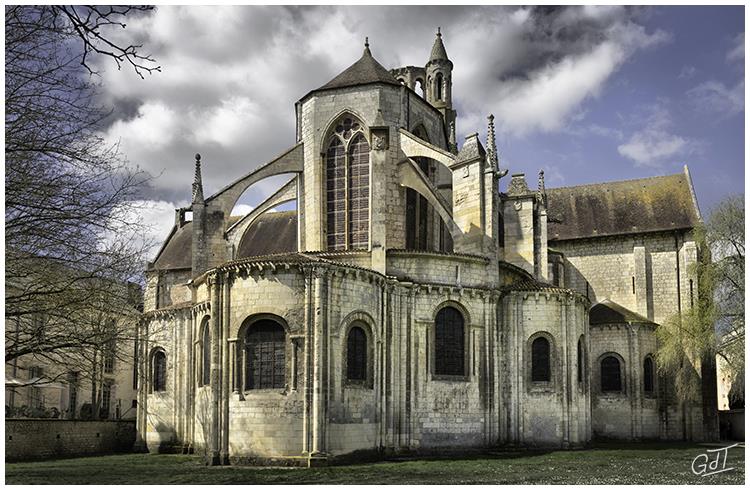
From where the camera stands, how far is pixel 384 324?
952 inches

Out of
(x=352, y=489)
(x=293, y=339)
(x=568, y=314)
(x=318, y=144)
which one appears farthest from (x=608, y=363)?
(x=352, y=489)

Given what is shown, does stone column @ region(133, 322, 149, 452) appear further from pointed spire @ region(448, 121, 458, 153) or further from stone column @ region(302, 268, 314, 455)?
pointed spire @ region(448, 121, 458, 153)

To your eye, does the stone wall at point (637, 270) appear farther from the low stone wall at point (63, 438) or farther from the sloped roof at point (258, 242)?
the low stone wall at point (63, 438)

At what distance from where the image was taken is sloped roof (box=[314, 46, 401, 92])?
28.7 meters

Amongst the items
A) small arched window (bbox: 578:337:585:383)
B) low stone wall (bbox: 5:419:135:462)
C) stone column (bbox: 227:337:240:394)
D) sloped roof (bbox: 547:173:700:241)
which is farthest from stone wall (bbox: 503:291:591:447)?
low stone wall (bbox: 5:419:135:462)

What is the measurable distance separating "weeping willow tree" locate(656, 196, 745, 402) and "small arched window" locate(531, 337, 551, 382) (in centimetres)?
628

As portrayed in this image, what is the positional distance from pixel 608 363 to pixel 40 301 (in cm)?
2854

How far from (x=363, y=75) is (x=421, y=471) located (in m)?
15.2

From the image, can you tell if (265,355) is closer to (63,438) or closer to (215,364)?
(215,364)

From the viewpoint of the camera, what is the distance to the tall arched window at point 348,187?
27891 mm

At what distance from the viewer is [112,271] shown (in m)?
15.1

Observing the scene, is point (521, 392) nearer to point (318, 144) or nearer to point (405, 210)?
point (405, 210)

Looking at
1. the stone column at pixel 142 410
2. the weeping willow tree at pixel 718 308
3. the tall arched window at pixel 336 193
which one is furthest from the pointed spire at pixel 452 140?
the stone column at pixel 142 410

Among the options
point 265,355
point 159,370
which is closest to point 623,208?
point 159,370
